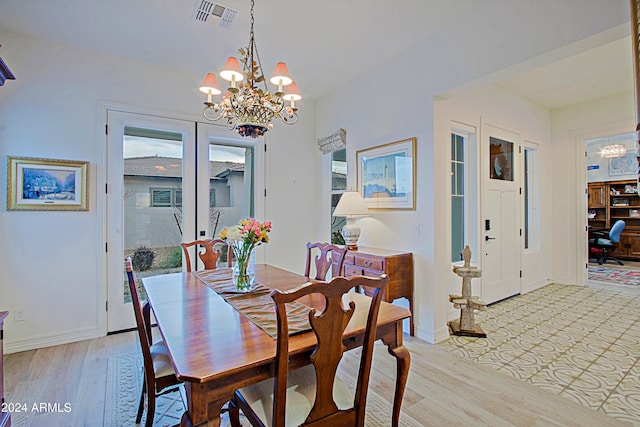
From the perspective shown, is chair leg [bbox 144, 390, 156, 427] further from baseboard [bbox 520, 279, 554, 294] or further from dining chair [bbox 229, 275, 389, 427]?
baseboard [bbox 520, 279, 554, 294]

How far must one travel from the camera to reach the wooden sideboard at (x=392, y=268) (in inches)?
118

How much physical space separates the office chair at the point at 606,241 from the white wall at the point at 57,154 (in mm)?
8828

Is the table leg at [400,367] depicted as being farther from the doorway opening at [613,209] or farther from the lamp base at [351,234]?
the doorway opening at [613,209]

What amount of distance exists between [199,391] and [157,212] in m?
3.00

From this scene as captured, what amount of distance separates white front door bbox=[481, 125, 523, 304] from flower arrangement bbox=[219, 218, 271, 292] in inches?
122

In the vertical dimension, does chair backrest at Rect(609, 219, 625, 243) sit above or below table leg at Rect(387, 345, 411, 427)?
above

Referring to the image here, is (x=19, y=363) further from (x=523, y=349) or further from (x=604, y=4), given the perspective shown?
(x=604, y=4)

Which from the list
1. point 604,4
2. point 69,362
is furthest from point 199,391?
point 604,4

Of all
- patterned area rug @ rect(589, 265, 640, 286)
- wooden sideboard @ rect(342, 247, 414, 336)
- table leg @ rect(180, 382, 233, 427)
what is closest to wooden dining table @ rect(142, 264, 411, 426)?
table leg @ rect(180, 382, 233, 427)

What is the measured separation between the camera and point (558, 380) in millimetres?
2270

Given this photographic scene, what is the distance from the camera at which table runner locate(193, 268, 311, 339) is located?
1.39 m

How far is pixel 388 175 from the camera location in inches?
139

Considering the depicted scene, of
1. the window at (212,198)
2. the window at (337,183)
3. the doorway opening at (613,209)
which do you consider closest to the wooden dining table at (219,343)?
the window at (212,198)

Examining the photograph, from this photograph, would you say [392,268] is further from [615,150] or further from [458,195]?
[615,150]
